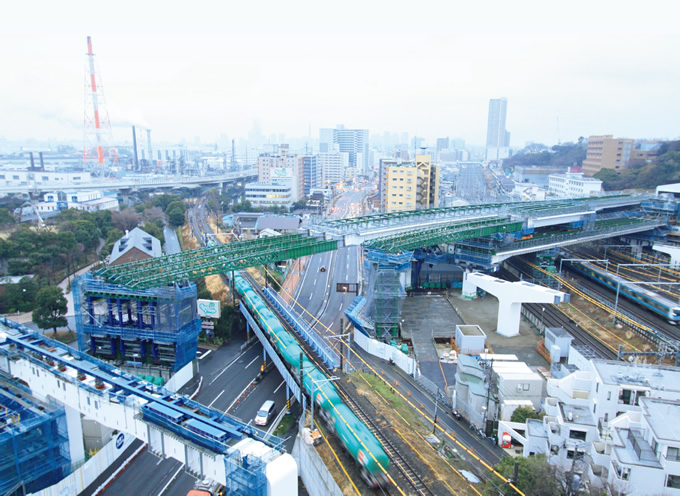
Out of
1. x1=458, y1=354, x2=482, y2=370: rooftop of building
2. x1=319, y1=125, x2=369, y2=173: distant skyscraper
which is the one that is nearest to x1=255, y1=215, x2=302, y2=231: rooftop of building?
x1=458, y1=354, x2=482, y2=370: rooftop of building

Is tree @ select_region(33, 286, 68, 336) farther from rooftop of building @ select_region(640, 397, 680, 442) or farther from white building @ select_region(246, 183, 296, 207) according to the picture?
white building @ select_region(246, 183, 296, 207)

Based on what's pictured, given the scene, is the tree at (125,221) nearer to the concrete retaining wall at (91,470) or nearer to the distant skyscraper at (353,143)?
the concrete retaining wall at (91,470)

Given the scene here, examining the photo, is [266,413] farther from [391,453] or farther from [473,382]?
[473,382]

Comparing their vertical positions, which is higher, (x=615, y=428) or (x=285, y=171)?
(x=285, y=171)

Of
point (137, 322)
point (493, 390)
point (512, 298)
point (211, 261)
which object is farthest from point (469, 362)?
point (137, 322)

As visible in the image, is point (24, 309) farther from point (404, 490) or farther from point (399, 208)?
point (399, 208)

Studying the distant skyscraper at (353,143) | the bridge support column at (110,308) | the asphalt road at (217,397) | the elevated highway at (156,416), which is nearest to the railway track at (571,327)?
the asphalt road at (217,397)
